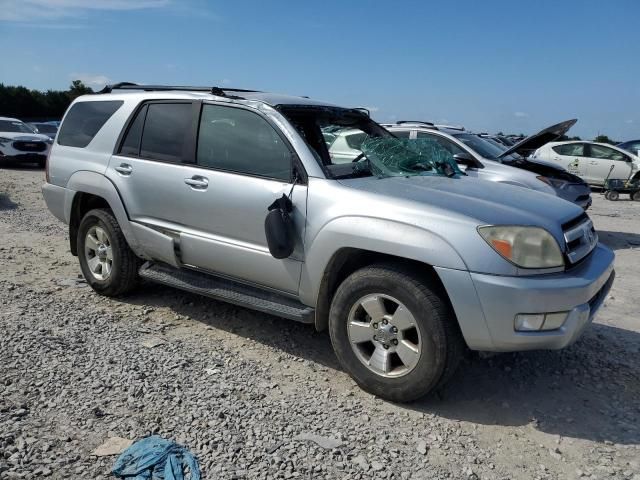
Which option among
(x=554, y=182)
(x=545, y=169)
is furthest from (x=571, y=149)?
(x=554, y=182)

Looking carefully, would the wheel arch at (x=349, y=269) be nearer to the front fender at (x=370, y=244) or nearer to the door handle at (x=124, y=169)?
the front fender at (x=370, y=244)

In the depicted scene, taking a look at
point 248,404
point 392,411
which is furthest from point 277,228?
point 392,411

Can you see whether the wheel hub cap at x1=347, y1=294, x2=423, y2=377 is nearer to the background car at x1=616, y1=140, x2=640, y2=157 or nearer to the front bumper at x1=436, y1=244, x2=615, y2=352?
the front bumper at x1=436, y1=244, x2=615, y2=352

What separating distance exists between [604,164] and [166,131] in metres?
15.2

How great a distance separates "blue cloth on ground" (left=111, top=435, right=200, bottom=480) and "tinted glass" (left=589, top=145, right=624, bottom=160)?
16.6m

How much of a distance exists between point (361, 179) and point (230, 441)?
1867 mm

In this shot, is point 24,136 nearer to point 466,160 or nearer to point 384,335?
point 466,160

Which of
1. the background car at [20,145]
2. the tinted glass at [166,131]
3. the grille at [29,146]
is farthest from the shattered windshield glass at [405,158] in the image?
the grille at [29,146]

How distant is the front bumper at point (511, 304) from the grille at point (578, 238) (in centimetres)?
19

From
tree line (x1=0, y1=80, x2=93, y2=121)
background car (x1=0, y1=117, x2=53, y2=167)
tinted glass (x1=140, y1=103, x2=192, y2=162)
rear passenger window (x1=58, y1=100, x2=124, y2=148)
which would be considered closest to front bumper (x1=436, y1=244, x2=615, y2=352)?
tinted glass (x1=140, y1=103, x2=192, y2=162)

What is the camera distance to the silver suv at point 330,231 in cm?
313

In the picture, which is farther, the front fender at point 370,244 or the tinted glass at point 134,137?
the tinted glass at point 134,137

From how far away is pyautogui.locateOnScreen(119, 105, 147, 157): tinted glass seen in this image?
4.71 m

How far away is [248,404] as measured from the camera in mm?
3371
